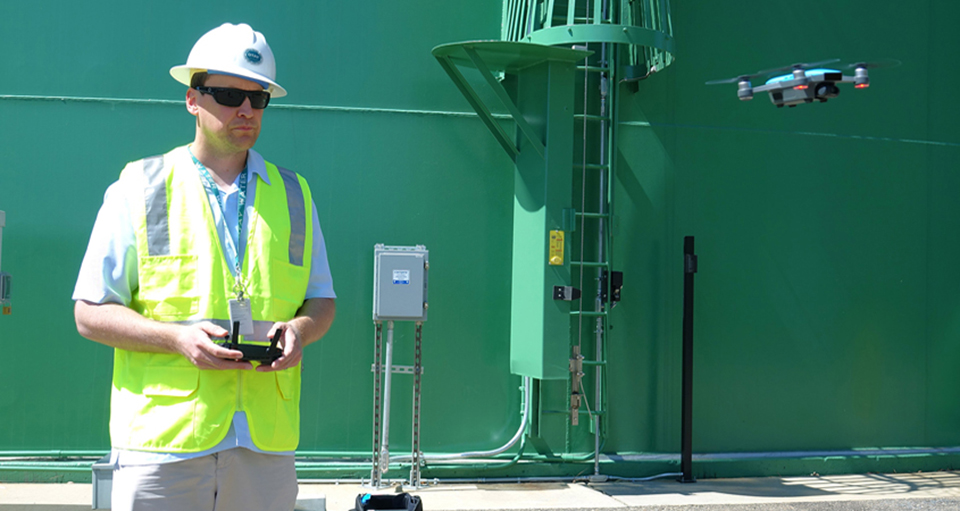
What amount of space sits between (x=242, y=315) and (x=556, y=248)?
4835mm

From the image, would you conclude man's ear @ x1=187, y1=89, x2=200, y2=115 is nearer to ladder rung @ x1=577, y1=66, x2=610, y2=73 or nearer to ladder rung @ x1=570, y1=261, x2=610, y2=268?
ladder rung @ x1=570, y1=261, x2=610, y2=268

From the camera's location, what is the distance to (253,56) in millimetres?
2465

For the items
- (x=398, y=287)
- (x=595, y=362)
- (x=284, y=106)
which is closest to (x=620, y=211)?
(x=595, y=362)

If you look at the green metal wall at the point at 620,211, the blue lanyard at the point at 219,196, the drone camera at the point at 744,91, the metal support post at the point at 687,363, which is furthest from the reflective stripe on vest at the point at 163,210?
the metal support post at the point at 687,363

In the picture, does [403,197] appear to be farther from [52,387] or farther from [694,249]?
[52,387]

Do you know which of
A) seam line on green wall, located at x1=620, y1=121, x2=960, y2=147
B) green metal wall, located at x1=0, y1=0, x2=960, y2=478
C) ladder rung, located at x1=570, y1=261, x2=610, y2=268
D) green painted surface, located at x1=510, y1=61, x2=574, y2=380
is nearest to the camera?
green painted surface, located at x1=510, y1=61, x2=574, y2=380

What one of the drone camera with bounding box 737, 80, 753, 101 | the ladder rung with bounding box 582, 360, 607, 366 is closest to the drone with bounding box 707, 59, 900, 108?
the drone camera with bounding box 737, 80, 753, 101

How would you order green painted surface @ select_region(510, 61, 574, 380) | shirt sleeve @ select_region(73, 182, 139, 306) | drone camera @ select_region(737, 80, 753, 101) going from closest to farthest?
1. shirt sleeve @ select_region(73, 182, 139, 306)
2. drone camera @ select_region(737, 80, 753, 101)
3. green painted surface @ select_region(510, 61, 574, 380)

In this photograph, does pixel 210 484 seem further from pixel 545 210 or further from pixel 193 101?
pixel 545 210

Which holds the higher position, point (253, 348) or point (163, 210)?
point (163, 210)

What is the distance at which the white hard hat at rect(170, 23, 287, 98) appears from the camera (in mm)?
2416

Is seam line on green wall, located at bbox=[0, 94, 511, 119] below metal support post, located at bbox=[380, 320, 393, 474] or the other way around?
the other way around

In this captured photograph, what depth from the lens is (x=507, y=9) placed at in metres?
7.46

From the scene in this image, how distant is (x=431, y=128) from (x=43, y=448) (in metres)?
4.41
